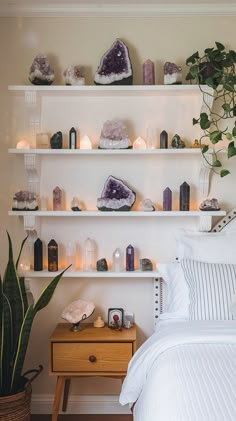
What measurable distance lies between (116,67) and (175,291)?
1394 millimetres

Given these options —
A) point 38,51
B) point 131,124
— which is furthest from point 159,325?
point 38,51

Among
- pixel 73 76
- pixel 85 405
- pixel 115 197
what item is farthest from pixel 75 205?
pixel 85 405

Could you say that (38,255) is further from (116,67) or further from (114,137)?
(116,67)

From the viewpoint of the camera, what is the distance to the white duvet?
59.8 inches

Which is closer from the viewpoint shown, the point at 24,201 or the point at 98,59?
the point at 24,201

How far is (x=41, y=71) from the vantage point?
2764 mm

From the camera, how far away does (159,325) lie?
8.71 feet

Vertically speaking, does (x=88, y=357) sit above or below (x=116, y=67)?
below

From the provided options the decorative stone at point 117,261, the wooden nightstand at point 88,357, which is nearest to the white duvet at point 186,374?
the wooden nightstand at point 88,357

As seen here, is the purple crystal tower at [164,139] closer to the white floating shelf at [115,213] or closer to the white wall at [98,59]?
the white wall at [98,59]

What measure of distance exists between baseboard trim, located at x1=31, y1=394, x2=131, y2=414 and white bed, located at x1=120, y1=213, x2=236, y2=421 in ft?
1.85

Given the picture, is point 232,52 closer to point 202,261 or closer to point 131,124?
point 131,124

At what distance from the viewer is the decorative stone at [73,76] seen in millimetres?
2797

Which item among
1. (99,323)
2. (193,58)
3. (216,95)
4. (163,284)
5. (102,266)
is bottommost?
(99,323)
